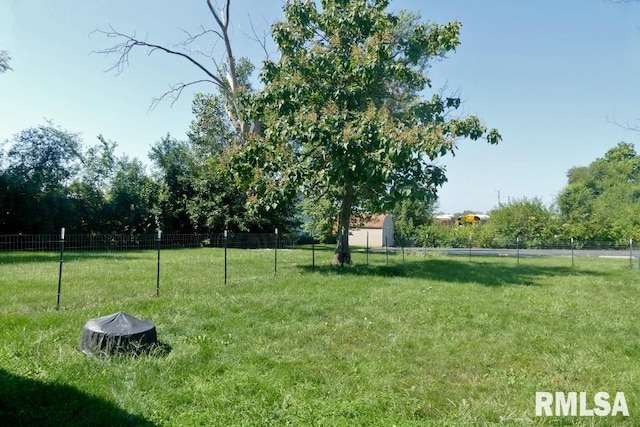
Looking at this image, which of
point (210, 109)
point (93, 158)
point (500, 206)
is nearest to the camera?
point (93, 158)

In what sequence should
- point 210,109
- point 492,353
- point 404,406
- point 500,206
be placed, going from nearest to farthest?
point 404,406, point 492,353, point 210,109, point 500,206

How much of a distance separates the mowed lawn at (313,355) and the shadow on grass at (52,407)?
0.01m

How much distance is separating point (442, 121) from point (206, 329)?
30.7ft

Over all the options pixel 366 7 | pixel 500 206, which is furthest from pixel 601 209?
pixel 366 7

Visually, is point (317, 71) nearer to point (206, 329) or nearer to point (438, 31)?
point (438, 31)

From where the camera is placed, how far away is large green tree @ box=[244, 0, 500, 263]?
31.5 feet

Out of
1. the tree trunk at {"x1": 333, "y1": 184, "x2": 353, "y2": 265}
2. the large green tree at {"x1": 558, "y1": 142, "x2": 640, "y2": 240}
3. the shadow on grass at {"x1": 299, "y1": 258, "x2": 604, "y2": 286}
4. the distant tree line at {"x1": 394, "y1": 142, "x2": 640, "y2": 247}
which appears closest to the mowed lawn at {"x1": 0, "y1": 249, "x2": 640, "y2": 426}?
the shadow on grass at {"x1": 299, "y1": 258, "x2": 604, "y2": 286}

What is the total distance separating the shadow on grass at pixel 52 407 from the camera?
2.81 meters

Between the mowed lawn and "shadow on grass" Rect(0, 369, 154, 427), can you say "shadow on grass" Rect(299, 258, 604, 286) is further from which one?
"shadow on grass" Rect(0, 369, 154, 427)

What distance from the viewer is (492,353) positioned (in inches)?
177

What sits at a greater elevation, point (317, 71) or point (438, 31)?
point (438, 31)

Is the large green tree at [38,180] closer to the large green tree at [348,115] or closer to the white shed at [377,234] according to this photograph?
the large green tree at [348,115]

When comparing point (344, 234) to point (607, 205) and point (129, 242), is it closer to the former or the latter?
point (129, 242)

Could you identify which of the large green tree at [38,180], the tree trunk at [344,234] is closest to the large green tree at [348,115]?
the tree trunk at [344,234]
